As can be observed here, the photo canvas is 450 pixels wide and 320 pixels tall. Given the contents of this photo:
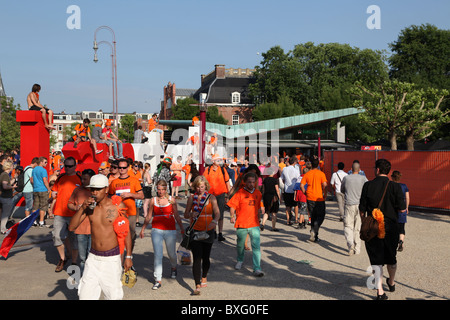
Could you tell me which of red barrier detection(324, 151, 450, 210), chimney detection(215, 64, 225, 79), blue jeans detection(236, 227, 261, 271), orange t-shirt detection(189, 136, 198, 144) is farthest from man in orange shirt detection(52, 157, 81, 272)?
chimney detection(215, 64, 225, 79)

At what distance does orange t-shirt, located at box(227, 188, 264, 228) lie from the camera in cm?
782

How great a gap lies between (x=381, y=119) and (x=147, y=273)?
64.7ft

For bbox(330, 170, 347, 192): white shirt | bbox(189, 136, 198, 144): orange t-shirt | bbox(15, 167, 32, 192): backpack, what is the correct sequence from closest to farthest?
bbox(15, 167, 32, 192): backpack → bbox(330, 170, 347, 192): white shirt → bbox(189, 136, 198, 144): orange t-shirt

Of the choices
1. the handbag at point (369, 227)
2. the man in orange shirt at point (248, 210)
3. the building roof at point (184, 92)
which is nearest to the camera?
the handbag at point (369, 227)

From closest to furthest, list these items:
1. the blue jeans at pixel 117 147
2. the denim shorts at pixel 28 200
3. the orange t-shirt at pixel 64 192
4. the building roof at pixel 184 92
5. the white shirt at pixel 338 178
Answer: the orange t-shirt at pixel 64 192 < the white shirt at pixel 338 178 < the denim shorts at pixel 28 200 < the blue jeans at pixel 117 147 < the building roof at pixel 184 92

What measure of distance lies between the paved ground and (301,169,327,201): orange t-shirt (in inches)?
44.2

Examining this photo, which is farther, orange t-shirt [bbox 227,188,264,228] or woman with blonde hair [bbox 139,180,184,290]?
orange t-shirt [bbox 227,188,264,228]

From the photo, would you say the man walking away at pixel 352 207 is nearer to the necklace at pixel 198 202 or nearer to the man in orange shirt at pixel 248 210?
the man in orange shirt at pixel 248 210

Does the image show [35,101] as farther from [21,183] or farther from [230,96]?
[230,96]

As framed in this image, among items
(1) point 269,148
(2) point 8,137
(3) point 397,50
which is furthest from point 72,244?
(3) point 397,50

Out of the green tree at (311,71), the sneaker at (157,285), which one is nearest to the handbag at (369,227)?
the sneaker at (157,285)

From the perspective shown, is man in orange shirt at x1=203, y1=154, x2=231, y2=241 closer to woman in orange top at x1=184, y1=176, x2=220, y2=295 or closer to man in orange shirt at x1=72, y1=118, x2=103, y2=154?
woman in orange top at x1=184, y1=176, x2=220, y2=295

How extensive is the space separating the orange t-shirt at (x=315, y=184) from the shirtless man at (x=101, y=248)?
6763mm

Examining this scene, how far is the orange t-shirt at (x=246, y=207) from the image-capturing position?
7816 mm
